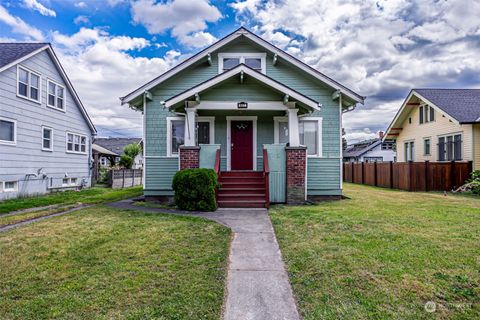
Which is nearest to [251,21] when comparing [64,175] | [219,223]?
[219,223]

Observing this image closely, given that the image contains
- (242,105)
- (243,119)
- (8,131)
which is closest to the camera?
(242,105)

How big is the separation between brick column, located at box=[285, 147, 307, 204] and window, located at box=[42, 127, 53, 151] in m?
12.1

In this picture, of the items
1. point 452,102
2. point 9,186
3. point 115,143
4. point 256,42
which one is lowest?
point 9,186

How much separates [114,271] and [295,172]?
6410 millimetres

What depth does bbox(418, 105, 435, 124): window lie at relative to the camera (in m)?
18.7

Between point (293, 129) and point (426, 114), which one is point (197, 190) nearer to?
point (293, 129)

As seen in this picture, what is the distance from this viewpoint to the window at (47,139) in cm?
1412

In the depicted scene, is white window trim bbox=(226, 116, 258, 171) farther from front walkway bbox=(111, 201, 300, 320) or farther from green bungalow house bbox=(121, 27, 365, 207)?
front walkway bbox=(111, 201, 300, 320)

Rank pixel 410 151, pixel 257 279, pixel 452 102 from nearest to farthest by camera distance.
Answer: pixel 257 279 < pixel 452 102 < pixel 410 151

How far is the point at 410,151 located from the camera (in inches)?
843

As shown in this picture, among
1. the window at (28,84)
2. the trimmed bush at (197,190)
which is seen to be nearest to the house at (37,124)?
the window at (28,84)

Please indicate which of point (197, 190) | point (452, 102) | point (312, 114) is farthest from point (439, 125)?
point (197, 190)

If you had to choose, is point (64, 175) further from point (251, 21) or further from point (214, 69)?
point (251, 21)

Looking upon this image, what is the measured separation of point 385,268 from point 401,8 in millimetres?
13918
